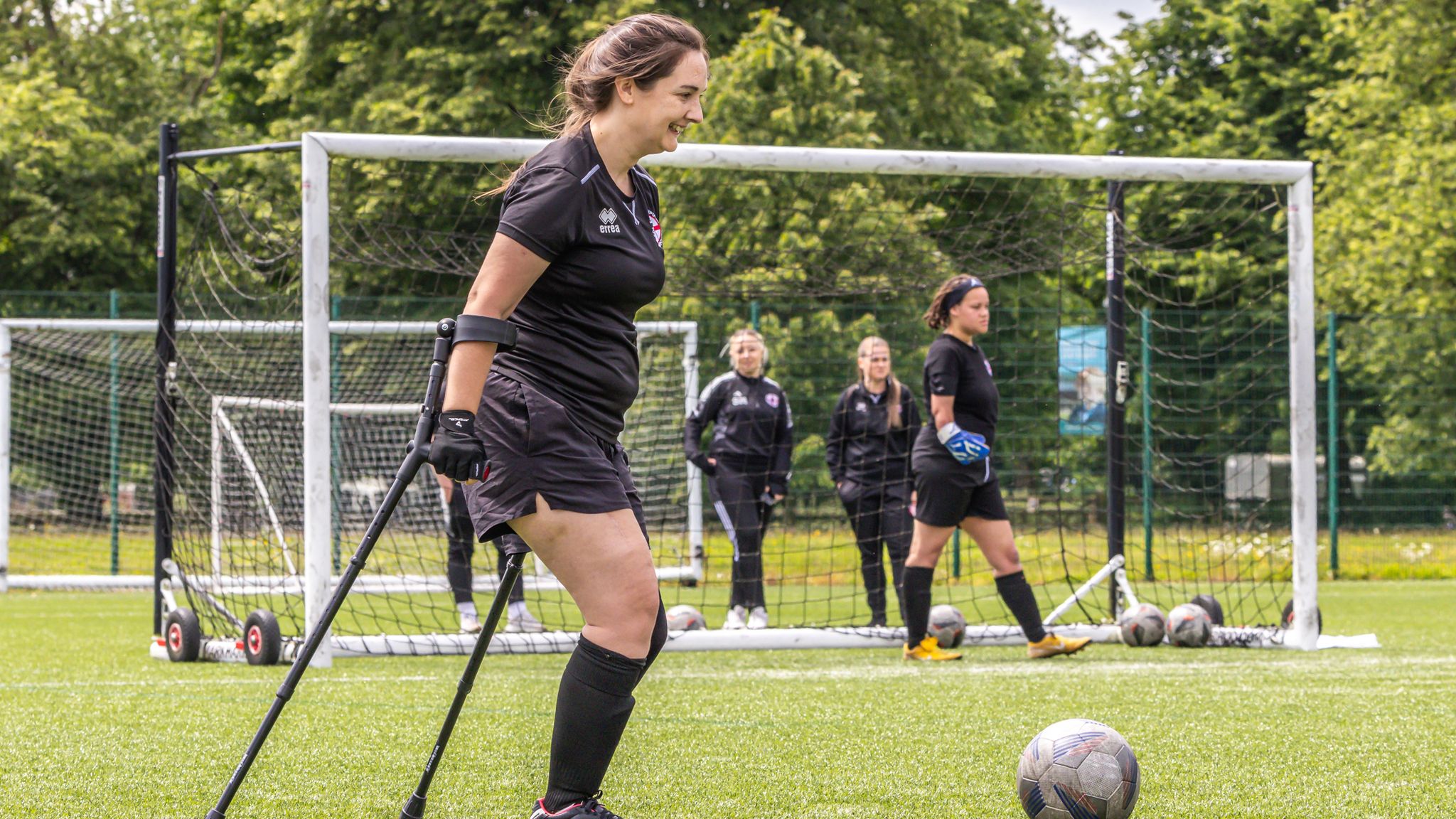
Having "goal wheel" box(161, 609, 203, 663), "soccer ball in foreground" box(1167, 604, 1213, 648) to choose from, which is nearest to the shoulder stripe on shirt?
"goal wheel" box(161, 609, 203, 663)

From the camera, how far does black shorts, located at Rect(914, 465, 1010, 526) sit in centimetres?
740

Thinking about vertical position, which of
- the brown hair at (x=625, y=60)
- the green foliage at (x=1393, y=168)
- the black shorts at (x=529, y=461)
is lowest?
the black shorts at (x=529, y=461)

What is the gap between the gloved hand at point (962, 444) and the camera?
7.29 metres

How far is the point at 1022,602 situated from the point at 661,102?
16.4ft

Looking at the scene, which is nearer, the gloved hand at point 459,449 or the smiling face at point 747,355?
the gloved hand at point 459,449

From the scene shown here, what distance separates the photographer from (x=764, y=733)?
17.1 feet

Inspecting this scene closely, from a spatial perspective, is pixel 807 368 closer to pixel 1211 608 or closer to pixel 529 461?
pixel 1211 608

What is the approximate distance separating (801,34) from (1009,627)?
1144 cm

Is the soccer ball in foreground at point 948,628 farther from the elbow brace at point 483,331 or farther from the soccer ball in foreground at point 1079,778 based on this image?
the elbow brace at point 483,331

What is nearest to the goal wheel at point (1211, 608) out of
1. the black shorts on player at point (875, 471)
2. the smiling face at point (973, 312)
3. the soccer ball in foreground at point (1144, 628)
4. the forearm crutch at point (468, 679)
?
the soccer ball in foreground at point (1144, 628)

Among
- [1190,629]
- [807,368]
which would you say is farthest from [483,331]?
[807,368]

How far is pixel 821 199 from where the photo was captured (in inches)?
429

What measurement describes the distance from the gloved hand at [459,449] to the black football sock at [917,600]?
16.1ft

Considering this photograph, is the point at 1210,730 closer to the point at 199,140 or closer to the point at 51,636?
the point at 51,636
